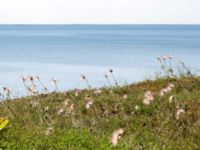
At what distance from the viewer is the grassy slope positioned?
9820mm

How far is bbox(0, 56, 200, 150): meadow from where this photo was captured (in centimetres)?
975

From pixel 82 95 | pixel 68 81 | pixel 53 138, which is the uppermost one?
pixel 53 138

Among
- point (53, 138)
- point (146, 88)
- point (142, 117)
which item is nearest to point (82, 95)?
point (146, 88)

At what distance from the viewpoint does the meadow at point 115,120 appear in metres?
9.75

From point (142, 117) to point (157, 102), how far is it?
46.9 inches

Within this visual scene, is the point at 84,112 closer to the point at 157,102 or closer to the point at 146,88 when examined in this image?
the point at 157,102

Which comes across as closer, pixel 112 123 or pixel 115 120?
pixel 112 123

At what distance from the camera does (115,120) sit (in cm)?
1251

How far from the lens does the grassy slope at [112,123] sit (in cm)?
982

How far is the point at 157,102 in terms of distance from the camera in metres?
13.8

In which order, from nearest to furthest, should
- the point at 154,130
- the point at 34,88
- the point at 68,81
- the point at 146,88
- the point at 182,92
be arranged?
the point at 154,130 → the point at 34,88 → the point at 182,92 → the point at 146,88 → the point at 68,81

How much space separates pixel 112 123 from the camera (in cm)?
1241

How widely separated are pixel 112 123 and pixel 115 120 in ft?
0.43

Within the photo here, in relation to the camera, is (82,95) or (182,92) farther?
(82,95)
